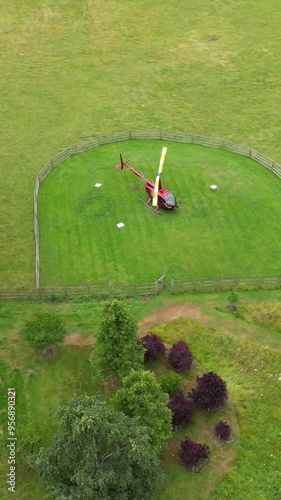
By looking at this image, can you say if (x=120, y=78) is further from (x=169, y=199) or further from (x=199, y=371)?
(x=199, y=371)

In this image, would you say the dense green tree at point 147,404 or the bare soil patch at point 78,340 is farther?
the bare soil patch at point 78,340

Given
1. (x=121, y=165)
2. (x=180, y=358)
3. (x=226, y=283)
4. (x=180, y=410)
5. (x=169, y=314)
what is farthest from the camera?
(x=121, y=165)

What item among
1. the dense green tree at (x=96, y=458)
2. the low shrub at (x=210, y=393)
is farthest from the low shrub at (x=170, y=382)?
the dense green tree at (x=96, y=458)

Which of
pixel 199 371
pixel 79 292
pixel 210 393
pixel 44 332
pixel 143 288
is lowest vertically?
pixel 210 393

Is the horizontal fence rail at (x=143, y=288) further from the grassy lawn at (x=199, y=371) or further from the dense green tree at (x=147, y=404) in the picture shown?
the dense green tree at (x=147, y=404)

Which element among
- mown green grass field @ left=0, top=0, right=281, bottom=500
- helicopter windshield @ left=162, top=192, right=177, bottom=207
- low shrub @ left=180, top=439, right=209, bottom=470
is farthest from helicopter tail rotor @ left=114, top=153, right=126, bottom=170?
low shrub @ left=180, top=439, right=209, bottom=470

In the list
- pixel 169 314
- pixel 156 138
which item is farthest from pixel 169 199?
pixel 156 138

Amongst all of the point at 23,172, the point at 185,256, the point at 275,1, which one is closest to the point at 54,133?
the point at 23,172
